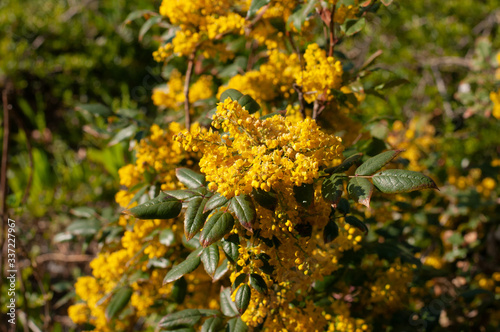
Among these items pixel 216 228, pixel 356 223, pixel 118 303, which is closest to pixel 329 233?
pixel 356 223

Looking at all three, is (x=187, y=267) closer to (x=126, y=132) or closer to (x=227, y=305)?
(x=227, y=305)

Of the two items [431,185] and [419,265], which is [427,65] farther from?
[431,185]

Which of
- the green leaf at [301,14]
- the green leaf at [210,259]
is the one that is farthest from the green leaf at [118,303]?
the green leaf at [301,14]

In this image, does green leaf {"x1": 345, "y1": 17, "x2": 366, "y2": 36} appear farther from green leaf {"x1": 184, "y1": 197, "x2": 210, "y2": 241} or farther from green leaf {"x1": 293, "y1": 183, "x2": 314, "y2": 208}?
green leaf {"x1": 184, "y1": 197, "x2": 210, "y2": 241}

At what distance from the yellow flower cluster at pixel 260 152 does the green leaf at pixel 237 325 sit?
465 mm

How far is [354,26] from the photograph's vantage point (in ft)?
4.42

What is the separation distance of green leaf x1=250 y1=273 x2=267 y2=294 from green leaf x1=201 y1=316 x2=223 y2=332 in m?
0.30

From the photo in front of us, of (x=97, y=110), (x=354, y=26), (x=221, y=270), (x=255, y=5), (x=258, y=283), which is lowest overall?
(x=221, y=270)

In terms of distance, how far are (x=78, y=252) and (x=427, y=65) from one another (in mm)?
3304

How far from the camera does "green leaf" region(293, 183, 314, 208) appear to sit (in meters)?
1.03

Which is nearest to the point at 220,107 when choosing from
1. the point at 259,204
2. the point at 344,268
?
the point at 259,204

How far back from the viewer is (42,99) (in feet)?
14.8

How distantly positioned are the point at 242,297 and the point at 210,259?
131 mm

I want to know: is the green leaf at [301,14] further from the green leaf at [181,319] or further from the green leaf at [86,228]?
the green leaf at [86,228]
